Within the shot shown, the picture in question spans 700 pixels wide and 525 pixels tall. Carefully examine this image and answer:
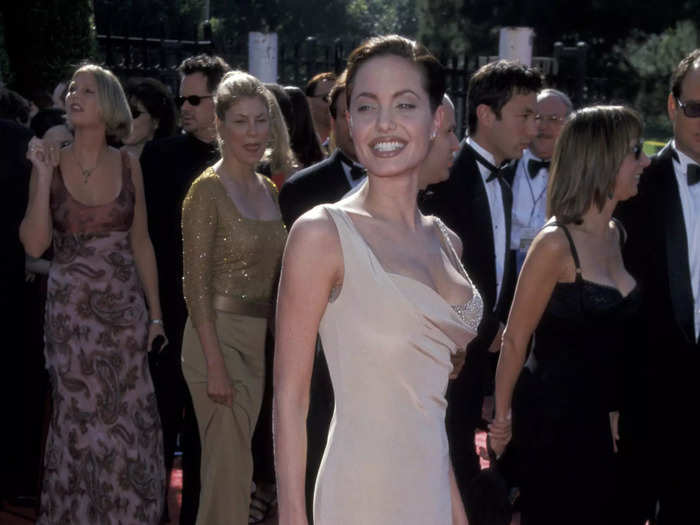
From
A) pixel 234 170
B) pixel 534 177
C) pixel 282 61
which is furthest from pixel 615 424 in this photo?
pixel 282 61

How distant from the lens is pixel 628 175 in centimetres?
405

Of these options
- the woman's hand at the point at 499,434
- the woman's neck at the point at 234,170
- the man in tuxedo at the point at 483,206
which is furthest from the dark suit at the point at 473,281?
the woman's neck at the point at 234,170

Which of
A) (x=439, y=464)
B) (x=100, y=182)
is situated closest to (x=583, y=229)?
(x=439, y=464)

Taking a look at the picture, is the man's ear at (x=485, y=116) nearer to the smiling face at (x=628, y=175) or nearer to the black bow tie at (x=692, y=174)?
the black bow tie at (x=692, y=174)

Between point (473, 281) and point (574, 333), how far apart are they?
40.1 inches

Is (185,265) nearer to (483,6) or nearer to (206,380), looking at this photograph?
(206,380)

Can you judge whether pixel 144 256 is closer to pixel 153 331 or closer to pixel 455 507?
pixel 153 331

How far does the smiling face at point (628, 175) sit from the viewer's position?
4.05m

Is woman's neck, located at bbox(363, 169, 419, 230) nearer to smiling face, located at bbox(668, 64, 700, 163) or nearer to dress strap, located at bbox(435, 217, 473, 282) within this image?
dress strap, located at bbox(435, 217, 473, 282)

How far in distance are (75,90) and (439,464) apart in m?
3.15

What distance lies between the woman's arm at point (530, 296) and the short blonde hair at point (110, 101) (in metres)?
2.19

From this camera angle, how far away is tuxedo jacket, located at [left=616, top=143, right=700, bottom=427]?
426 centimetres

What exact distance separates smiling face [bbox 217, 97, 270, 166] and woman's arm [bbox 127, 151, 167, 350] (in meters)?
0.48

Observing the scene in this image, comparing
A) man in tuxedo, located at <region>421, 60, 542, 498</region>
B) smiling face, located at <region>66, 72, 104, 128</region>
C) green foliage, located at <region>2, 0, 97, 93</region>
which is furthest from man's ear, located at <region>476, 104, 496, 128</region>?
green foliage, located at <region>2, 0, 97, 93</region>
